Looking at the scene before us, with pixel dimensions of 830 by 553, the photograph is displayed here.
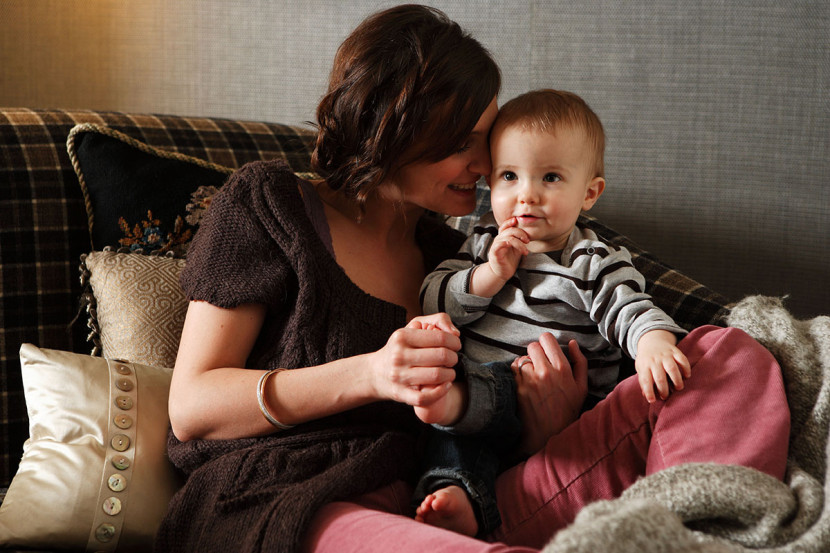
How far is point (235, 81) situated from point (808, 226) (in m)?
1.59

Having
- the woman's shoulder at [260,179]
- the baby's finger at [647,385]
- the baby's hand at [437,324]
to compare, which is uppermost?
the woman's shoulder at [260,179]

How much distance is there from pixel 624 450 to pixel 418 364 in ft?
1.07

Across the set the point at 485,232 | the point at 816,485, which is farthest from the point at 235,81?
the point at 816,485

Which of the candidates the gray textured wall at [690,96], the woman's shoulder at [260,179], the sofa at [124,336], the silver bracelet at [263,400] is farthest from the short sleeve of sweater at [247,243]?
the gray textured wall at [690,96]

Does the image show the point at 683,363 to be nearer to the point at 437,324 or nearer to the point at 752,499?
the point at 752,499

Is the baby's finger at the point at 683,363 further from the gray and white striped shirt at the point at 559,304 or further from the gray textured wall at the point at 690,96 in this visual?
the gray textured wall at the point at 690,96

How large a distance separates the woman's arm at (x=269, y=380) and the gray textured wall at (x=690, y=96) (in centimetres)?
112

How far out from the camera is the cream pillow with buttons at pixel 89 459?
110 cm

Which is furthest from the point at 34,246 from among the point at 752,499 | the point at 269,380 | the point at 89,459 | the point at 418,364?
the point at 752,499

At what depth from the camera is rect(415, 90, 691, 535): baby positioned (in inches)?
46.3

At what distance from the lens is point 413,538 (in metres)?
0.89

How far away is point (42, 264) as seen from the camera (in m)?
1.43

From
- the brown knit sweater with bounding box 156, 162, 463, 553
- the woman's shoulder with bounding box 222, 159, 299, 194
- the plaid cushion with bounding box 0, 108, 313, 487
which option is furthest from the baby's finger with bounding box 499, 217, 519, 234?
the plaid cushion with bounding box 0, 108, 313, 487

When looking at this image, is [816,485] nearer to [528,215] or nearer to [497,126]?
[528,215]
